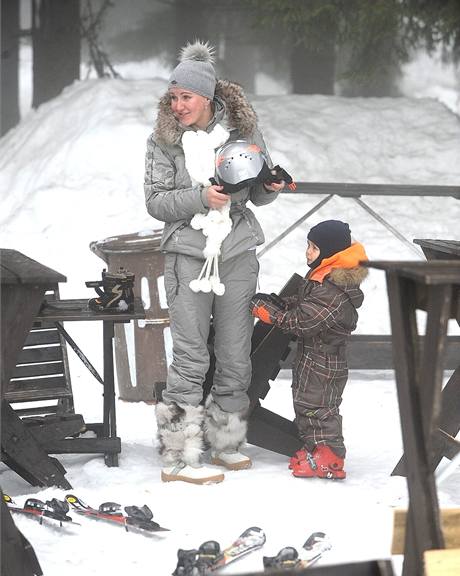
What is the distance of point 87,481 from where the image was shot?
17.6 ft

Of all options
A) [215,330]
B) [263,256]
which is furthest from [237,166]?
[263,256]

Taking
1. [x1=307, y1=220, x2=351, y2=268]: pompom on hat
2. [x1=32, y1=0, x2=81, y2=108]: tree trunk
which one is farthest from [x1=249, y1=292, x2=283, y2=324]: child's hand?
[x1=32, y1=0, x2=81, y2=108]: tree trunk

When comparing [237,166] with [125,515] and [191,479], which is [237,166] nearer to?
[191,479]

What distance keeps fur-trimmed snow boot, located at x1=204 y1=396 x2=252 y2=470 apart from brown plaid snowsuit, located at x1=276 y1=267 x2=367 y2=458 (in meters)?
0.30

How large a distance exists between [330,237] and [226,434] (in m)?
1.09

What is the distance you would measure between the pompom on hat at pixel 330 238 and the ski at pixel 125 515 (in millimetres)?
1557

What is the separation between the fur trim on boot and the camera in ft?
17.6

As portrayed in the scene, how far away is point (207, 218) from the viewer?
530cm

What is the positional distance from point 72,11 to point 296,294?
26.0 feet

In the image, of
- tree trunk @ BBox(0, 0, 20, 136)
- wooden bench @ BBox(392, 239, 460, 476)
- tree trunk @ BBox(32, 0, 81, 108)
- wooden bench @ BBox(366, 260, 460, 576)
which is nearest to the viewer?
wooden bench @ BBox(366, 260, 460, 576)

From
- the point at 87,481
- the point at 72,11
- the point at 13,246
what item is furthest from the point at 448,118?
the point at 87,481

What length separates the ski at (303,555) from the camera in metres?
4.01

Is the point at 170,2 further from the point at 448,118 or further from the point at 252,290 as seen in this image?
the point at 252,290

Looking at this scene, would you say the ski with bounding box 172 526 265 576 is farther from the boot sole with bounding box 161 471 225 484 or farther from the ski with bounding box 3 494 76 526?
the boot sole with bounding box 161 471 225 484
